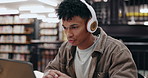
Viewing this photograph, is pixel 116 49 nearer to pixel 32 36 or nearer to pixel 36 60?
pixel 36 60

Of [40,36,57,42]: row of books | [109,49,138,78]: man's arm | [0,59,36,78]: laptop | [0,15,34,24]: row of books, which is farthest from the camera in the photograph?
[40,36,57,42]: row of books

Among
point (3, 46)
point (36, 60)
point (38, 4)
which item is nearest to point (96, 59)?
point (38, 4)

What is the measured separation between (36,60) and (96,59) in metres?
4.76

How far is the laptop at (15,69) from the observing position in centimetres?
89

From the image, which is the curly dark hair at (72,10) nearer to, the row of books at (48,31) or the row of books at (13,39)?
the row of books at (13,39)

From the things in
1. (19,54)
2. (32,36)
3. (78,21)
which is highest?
(78,21)

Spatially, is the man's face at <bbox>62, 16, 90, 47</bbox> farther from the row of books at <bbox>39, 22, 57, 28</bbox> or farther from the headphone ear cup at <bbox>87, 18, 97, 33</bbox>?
the row of books at <bbox>39, 22, 57, 28</bbox>

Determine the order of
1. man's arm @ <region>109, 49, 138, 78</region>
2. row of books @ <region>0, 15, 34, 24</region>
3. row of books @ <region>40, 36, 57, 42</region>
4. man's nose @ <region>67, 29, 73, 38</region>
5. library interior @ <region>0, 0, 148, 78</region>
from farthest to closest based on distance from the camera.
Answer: row of books @ <region>40, 36, 57, 42</region>, row of books @ <region>0, 15, 34, 24</region>, library interior @ <region>0, 0, 148, 78</region>, man's nose @ <region>67, 29, 73, 38</region>, man's arm @ <region>109, 49, 138, 78</region>

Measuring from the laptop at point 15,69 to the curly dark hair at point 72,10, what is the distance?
0.48 metres

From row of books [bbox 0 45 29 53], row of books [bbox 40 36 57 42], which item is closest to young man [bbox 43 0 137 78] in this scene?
row of books [bbox 0 45 29 53]

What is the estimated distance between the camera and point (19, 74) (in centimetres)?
92

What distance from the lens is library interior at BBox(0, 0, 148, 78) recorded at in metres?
4.64

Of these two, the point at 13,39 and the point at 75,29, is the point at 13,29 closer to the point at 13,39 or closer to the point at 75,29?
the point at 13,39

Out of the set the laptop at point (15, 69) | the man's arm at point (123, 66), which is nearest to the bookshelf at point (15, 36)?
the man's arm at point (123, 66)
